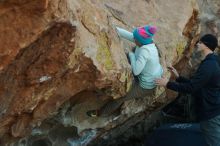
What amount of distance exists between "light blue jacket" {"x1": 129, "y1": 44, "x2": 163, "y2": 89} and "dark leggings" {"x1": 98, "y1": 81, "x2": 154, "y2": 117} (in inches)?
3.3

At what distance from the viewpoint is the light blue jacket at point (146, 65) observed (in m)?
6.41

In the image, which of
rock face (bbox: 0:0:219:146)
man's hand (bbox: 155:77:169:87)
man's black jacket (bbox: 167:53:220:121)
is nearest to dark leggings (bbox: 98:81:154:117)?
rock face (bbox: 0:0:219:146)

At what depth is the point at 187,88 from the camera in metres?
6.66

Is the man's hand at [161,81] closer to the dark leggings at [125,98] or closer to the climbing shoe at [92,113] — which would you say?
the dark leggings at [125,98]

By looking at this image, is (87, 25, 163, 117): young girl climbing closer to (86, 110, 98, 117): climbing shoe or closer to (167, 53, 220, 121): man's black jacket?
(86, 110, 98, 117): climbing shoe

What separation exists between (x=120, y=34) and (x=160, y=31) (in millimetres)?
1259

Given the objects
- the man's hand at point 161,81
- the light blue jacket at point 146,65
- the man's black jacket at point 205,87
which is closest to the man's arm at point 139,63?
the light blue jacket at point 146,65

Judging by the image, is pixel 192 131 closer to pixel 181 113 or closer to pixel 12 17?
pixel 181 113

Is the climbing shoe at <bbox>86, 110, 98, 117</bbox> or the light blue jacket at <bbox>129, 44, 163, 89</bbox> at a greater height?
the light blue jacket at <bbox>129, 44, 163, 89</bbox>

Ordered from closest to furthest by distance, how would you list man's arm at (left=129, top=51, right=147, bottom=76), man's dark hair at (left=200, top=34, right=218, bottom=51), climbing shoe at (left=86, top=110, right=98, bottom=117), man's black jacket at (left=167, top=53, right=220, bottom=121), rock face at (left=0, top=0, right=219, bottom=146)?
rock face at (left=0, top=0, right=219, bottom=146)
man's arm at (left=129, top=51, right=147, bottom=76)
man's black jacket at (left=167, top=53, right=220, bottom=121)
man's dark hair at (left=200, top=34, right=218, bottom=51)
climbing shoe at (left=86, top=110, right=98, bottom=117)

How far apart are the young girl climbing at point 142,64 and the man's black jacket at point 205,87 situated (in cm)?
27

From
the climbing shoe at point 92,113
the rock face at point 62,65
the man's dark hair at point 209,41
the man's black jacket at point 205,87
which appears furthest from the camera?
the climbing shoe at point 92,113

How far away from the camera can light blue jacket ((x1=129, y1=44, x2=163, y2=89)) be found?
641 cm

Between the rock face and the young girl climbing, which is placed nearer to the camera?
the rock face
